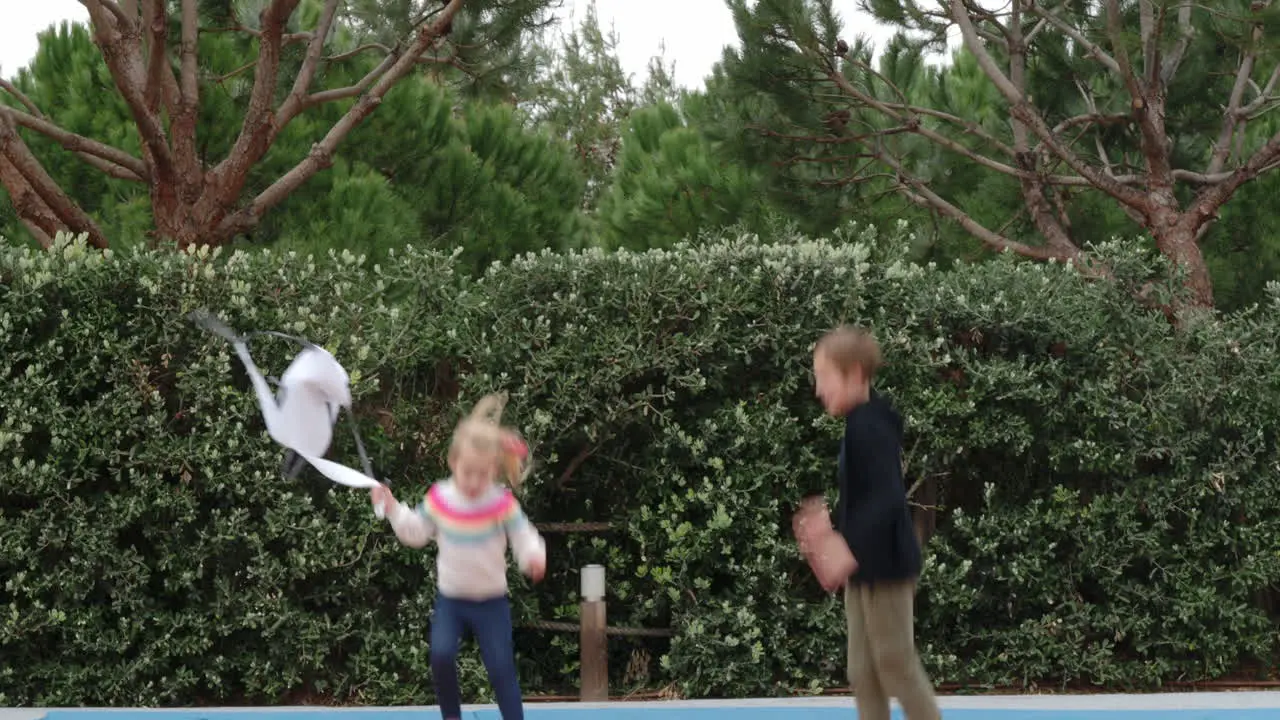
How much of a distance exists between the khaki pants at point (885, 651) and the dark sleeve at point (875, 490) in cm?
16

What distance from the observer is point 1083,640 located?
6.95m

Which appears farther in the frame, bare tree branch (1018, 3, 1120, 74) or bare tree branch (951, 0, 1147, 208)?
bare tree branch (1018, 3, 1120, 74)

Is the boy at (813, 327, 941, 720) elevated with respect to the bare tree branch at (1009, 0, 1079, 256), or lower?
lower

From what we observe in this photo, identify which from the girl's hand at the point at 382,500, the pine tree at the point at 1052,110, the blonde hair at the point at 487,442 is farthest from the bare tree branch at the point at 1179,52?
the girl's hand at the point at 382,500

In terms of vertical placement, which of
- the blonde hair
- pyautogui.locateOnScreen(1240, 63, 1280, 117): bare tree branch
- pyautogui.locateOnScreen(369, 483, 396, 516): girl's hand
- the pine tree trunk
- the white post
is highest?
pyautogui.locateOnScreen(1240, 63, 1280, 117): bare tree branch

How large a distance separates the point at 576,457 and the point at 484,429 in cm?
234

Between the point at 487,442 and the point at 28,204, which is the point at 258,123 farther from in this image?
the point at 487,442

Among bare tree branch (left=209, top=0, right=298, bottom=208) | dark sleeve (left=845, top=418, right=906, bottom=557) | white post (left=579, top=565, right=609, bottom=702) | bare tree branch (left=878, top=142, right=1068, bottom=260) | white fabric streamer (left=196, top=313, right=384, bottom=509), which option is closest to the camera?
dark sleeve (left=845, top=418, right=906, bottom=557)

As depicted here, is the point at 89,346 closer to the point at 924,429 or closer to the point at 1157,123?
the point at 924,429

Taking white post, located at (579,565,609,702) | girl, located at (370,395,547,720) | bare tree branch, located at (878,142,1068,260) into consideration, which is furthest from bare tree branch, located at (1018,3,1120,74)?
girl, located at (370,395,547,720)

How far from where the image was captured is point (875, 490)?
406 cm

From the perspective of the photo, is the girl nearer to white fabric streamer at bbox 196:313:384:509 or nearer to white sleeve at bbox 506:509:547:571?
white sleeve at bbox 506:509:547:571

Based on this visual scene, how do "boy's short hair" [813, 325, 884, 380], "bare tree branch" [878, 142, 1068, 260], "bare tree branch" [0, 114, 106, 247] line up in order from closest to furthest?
"boy's short hair" [813, 325, 884, 380], "bare tree branch" [0, 114, 106, 247], "bare tree branch" [878, 142, 1068, 260]

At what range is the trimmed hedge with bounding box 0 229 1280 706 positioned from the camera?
646 centimetres
